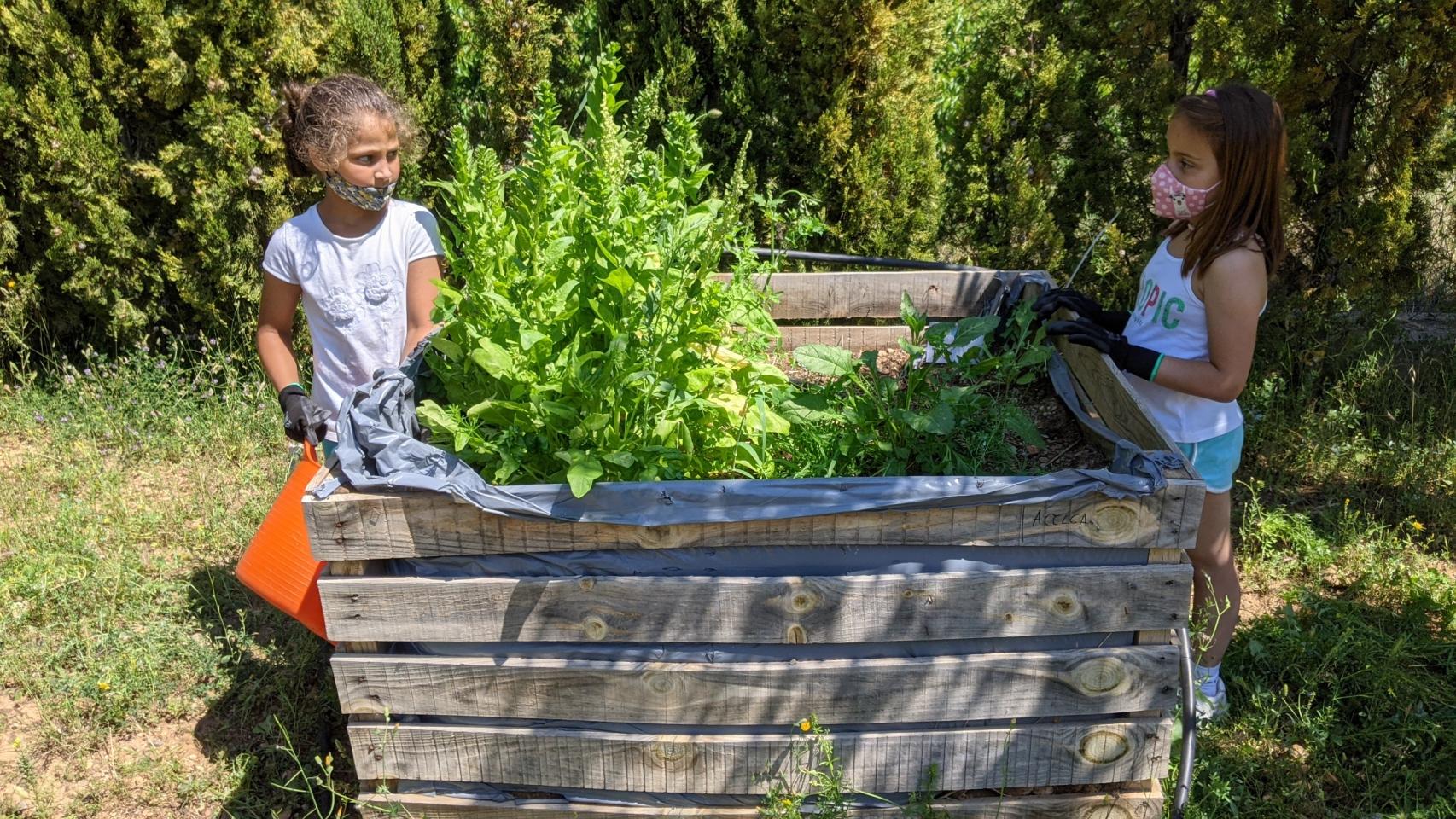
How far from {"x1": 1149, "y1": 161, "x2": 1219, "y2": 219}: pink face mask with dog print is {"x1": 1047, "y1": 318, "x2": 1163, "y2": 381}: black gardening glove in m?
0.35

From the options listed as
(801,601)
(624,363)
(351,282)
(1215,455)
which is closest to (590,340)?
(624,363)

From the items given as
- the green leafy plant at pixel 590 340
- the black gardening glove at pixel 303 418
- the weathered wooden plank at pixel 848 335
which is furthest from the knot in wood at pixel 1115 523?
the black gardening glove at pixel 303 418

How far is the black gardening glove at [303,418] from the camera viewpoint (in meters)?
2.72

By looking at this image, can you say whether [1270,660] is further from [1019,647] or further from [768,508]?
[768,508]

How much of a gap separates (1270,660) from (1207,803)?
74 centimetres

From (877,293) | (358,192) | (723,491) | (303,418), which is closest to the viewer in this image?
(723,491)

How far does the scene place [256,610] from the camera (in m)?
3.68

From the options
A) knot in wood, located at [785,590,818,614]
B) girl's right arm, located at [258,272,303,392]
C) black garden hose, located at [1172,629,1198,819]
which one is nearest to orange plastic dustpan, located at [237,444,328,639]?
girl's right arm, located at [258,272,303,392]

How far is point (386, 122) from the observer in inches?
111

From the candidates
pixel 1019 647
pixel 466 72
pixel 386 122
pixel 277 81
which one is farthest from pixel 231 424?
pixel 1019 647

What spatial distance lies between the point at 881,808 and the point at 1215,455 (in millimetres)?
1324

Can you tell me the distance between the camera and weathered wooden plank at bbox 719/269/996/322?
376cm

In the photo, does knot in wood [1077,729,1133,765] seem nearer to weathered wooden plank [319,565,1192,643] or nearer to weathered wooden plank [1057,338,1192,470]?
weathered wooden plank [319,565,1192,643]

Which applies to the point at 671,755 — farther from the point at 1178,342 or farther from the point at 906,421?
the point at 1178,342
